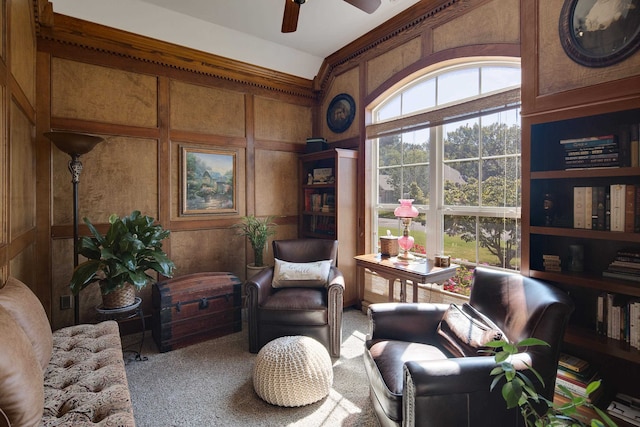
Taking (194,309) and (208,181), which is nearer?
(194,309)

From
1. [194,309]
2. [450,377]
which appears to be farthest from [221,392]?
[450,377]

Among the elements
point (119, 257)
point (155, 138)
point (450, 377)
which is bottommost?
point (450, 377)

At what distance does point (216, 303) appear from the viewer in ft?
10.5

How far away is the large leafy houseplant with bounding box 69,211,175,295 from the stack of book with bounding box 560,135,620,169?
311 cm

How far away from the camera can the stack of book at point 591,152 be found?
5.83ft

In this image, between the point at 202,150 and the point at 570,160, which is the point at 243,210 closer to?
the point at 202,150

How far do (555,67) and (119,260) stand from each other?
340cm

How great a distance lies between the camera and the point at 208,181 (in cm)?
380

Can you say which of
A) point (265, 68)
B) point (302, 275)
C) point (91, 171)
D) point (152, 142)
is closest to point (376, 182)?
point (302, 275)

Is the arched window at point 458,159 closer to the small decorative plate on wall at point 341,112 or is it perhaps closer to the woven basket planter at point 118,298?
the small decorative plate on wall at point 341,112

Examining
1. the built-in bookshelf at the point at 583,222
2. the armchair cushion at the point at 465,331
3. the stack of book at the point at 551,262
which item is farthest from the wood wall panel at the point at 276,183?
the stack of book at the point at 551,262

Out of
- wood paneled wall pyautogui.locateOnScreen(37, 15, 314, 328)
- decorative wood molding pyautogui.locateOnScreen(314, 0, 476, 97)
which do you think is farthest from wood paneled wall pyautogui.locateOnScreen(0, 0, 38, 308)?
decorative wood molding pyautogui.locateOnScreen(314, 0, 476, 97)

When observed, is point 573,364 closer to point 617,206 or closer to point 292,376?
point 617,206

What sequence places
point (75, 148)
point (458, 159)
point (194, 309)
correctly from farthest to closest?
point (194, 309) < point (458, 159) < point (75, 148)
